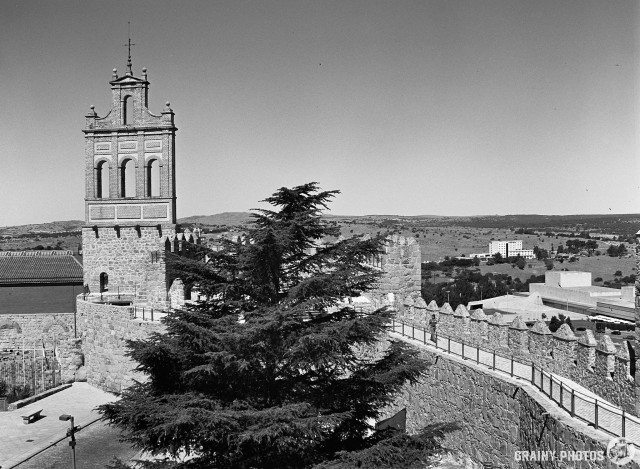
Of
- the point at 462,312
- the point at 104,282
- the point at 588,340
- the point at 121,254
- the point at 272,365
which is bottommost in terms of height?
the point at 104,282

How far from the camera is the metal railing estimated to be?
7.55m

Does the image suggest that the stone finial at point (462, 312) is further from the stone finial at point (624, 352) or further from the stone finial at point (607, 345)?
the stone finial at point (624, 352)

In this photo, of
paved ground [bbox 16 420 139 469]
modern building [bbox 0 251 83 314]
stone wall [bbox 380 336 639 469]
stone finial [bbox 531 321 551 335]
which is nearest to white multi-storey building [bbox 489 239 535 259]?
modern building [bbox 0 251 83 314]

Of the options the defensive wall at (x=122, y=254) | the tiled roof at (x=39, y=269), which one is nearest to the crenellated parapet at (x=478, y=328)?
the defensive wall at (x=122, y=254)

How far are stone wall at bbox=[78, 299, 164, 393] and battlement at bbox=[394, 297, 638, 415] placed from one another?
29.0ft

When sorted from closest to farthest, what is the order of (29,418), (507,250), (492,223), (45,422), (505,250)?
1. (29,418)
2. (45,422)
3. (507,250)
4. (505,250)
5. (492,223)

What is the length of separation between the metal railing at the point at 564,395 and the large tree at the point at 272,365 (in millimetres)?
1847

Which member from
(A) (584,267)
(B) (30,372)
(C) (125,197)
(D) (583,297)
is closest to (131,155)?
(C) (125,197)

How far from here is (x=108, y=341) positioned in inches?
797

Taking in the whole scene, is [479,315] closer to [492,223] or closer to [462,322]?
[462,322]

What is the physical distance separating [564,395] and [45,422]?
1453cm

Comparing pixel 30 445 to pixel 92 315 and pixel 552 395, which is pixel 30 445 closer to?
pixel 92 315

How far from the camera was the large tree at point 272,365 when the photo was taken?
751 centimetres

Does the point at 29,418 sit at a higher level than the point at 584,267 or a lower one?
higher
